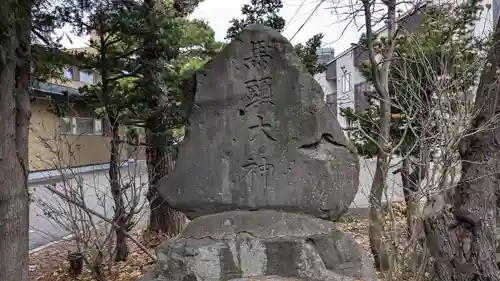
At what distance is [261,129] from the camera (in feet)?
14.1

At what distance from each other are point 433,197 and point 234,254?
1948mm

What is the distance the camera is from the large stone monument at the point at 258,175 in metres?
4.05

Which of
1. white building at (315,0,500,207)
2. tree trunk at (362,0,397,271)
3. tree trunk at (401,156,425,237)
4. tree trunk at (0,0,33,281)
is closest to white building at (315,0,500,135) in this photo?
white building at (315,0,500,207)

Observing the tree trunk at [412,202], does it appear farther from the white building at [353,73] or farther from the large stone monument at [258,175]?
the white building at [353,73]

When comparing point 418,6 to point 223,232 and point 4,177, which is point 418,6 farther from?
point 4,177

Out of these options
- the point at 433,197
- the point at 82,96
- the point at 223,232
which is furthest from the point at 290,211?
the point at 82,96

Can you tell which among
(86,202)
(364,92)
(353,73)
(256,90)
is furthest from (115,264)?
(353,73)

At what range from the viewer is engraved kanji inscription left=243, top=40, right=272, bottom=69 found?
14.3ft

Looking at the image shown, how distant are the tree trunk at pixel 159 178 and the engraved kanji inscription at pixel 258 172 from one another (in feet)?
10.2

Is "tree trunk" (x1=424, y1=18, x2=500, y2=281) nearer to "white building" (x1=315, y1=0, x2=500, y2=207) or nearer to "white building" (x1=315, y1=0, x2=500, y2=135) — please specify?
"white building" (x1=315, y1=0, x2=500, y2=207)

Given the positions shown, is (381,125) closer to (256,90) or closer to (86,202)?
(256,90)

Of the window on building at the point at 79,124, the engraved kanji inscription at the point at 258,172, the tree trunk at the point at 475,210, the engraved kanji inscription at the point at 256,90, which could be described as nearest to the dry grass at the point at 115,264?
the tree trunk at the point at 475,210

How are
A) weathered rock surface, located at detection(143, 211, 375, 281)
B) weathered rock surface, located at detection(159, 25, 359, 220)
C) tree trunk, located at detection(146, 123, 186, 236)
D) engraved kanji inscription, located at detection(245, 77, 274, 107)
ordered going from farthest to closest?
1. tree trunk, located at detection(146, 123, 186, 236)
2. engraved kanji inscription, located at detection(245, 77, 274, 107)
3. weathered rock surface, located at detection(159, 25, 359, 220)
4. weathered rock surface, located at detection(143, 211, 375, 281)

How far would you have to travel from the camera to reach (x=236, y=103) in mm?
4367
